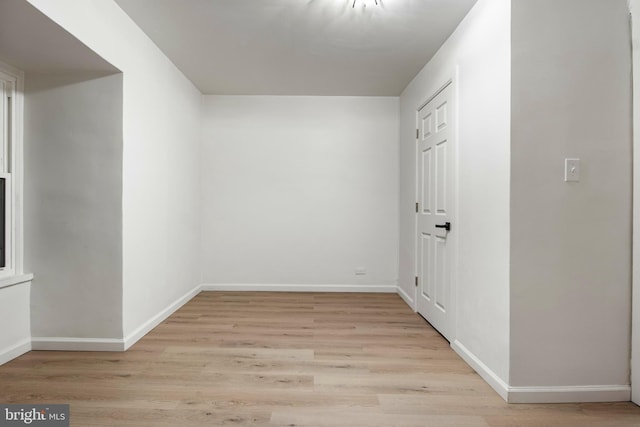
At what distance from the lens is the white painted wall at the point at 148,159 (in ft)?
8.46

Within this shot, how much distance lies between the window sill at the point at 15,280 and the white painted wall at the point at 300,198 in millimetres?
2209

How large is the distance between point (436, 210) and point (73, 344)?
314 cm

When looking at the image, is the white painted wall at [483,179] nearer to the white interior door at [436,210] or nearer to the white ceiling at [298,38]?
the white interior door at [436,210]

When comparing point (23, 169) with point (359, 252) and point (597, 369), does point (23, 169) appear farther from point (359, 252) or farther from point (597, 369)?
point (597, 369)

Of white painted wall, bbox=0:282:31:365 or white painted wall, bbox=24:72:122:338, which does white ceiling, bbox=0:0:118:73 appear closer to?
white painted wall, bbox=24:72:122:338

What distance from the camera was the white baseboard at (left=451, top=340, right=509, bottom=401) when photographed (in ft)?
7.22

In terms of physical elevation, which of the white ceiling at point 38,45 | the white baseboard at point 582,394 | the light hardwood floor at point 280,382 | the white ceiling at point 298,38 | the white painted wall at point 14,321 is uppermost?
the white ceiling at point 298,38

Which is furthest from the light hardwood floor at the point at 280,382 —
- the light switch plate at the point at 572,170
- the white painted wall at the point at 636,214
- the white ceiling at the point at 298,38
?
the white ceiling at the point at 298,38

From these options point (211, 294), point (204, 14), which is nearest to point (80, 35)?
point (204, 14)

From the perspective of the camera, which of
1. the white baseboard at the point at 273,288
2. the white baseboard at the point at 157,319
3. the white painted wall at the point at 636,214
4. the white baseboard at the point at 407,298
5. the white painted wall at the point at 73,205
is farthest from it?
the white baseboard at the point at 273,288

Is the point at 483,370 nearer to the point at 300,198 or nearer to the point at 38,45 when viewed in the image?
the point at 300,198

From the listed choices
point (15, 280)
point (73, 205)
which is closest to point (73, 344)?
point (15, 280)

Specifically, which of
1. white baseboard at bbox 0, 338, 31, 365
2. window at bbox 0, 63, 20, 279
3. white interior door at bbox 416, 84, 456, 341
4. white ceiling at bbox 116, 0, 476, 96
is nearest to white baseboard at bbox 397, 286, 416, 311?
white interior door at bbox 416, 84, 456, 341

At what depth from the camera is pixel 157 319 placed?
11.5 feet
